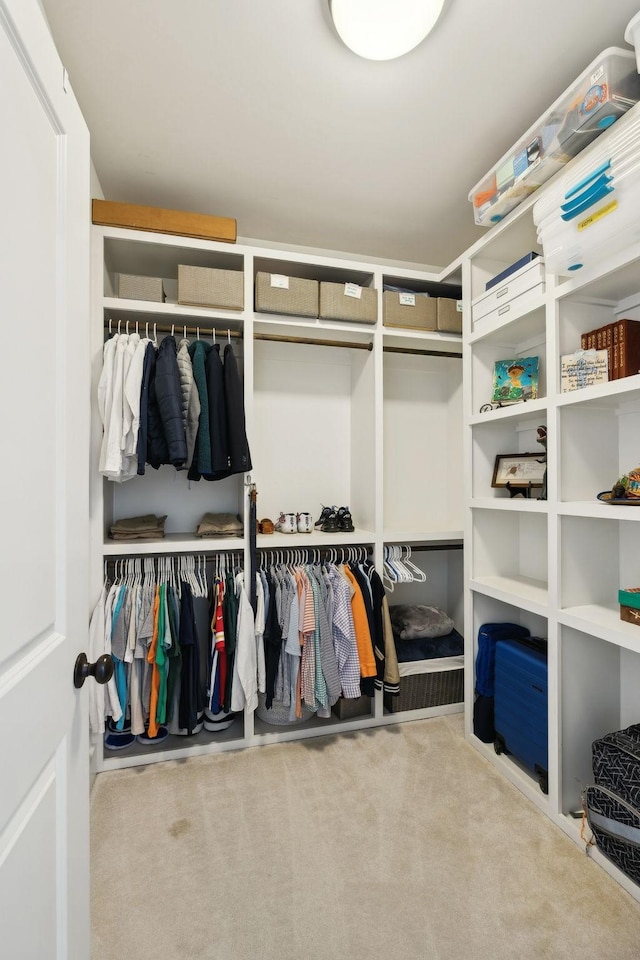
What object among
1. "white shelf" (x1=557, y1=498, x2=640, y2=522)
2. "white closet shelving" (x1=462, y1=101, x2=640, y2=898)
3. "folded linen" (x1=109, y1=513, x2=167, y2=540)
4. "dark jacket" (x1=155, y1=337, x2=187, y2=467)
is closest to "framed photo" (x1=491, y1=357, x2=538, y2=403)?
"white closet shelving" (x1=462, y1=101, x2=640, y2=898)

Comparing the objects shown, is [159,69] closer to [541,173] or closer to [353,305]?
[353,305]

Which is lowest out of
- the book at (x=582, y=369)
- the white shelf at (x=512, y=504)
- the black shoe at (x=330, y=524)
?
the black shoe at (x=330, y=524)

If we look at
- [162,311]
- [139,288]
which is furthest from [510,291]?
[139,288]

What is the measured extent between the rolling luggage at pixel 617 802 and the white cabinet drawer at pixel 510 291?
1.71m

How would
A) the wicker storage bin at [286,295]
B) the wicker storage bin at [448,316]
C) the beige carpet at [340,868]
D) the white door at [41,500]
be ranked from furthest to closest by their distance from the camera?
1. the wicker storage bin at [448,316]
2. the wicker storage bin at [286,295]
3. the beige carpet at [340,868]
4. the white door at [41,500]

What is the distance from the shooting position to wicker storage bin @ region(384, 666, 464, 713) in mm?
2496

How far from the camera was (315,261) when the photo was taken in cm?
240

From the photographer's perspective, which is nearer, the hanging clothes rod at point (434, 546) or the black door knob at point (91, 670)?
the black door knob at point (91, 670)

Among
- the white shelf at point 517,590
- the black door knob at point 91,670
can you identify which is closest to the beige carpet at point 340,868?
the white shelf at point 517,590

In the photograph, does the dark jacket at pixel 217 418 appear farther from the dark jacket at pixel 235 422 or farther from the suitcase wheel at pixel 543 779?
the suitcase wheel at pixel 543 779

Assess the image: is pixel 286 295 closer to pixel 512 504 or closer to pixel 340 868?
pixel 512 504

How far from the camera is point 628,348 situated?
62.3 inches

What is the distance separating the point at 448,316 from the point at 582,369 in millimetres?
1079

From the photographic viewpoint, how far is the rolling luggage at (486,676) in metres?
2.18
